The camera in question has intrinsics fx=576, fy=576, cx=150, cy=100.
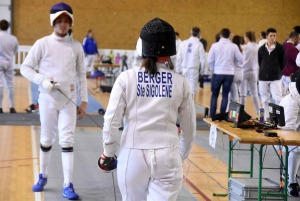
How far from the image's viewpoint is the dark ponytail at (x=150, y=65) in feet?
10.1

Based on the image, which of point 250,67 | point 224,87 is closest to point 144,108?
point 224,87

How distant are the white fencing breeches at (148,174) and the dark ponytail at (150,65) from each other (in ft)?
1.38

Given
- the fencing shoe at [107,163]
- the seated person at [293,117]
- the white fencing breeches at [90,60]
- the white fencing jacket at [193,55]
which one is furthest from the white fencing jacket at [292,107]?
the white fencing breeches at [90,60]

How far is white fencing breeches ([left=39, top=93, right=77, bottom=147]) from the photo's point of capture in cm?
495

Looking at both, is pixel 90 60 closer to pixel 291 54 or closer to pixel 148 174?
pixel 291 54

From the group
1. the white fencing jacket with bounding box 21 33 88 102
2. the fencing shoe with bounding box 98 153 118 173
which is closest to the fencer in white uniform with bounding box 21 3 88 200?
the white fencing jacket with bounding box 21 33 88 102

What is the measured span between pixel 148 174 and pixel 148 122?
0.28 meters

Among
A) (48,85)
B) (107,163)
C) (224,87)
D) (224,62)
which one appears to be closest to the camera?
(107,163)

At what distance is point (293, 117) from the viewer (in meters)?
5.23

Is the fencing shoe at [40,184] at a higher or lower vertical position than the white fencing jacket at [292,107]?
lower

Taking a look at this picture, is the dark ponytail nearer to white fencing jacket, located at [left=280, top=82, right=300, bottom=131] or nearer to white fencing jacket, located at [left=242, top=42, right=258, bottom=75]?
white fencing jacket, located at [left=280, top=82, right=300, bottom=131]

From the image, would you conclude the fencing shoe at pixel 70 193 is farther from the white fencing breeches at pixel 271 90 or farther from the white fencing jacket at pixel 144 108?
the white fencing breeches at pixel 271 90

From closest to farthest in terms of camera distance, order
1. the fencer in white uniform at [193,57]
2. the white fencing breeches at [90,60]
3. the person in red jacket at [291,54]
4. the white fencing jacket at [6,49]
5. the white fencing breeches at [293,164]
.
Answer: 1. the white fencing breeches at [293,164]
2. the person in red jacket at [291,54]
3. the white fencing jacket at [6,49]
4. the fencer in white uniform at [193,57]
5. the white fencing breeches at [90,60]

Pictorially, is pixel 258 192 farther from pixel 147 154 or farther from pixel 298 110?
pixel 147 154
